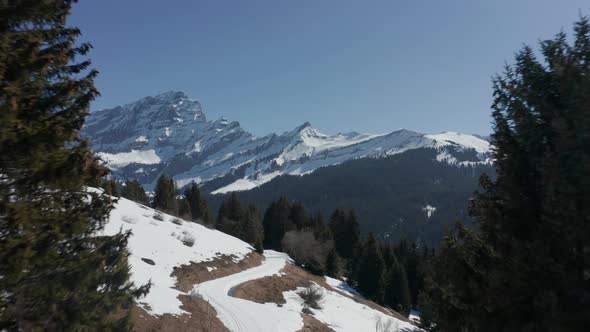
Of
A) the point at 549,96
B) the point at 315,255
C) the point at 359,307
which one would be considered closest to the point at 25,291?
the point at 549,96

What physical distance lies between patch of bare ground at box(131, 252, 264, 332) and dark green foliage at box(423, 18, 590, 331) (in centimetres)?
807

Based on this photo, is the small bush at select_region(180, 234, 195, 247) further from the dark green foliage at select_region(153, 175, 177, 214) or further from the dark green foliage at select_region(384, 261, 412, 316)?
the dark green foliage at select_region(153, 175, 177, 214)

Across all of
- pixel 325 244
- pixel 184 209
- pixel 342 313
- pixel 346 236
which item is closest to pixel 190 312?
pixel 342 313

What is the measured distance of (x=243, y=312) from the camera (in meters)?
22.1

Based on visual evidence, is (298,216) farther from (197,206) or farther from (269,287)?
(269,287)

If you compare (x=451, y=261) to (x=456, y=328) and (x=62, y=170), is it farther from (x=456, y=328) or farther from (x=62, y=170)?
(x=62, y=170)

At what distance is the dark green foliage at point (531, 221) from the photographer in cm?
484

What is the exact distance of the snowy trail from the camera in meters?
20.2

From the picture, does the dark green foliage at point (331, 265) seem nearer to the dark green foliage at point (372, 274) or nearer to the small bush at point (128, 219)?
the dark green foliage at point (372, 274)

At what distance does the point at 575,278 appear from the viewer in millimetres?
4844

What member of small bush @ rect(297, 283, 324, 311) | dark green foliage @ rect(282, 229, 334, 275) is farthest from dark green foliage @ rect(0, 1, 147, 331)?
dark green foliage @ rect(282, 229, 334, 275)

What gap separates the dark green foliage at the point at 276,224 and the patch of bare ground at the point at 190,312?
4162 centimetres

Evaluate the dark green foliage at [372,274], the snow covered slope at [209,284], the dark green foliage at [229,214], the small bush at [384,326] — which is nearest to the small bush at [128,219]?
the snow covered slope at [209,284]

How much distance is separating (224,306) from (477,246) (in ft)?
62.2
